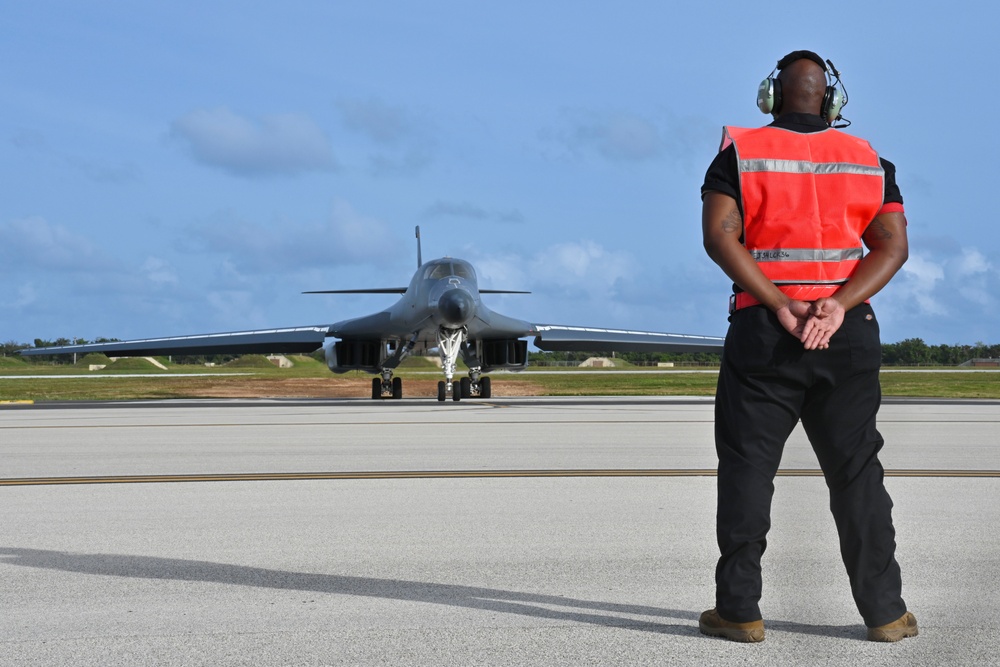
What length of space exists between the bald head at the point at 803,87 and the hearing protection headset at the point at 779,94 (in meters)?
0.02

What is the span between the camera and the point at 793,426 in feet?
12.5

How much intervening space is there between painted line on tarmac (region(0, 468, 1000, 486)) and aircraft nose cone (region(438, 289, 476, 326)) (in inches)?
616

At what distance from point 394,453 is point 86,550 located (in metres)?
5.25

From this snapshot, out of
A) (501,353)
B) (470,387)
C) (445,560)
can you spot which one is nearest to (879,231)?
(445,560)

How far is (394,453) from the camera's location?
Result: 10445 millimetres

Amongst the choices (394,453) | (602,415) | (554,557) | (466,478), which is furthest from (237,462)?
(602,415)

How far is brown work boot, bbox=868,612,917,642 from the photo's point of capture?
12.0 feet

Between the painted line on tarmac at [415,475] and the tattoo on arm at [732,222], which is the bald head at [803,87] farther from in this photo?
the painted line on tarmac at [415,475]

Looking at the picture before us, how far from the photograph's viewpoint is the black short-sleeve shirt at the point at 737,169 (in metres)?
3.95

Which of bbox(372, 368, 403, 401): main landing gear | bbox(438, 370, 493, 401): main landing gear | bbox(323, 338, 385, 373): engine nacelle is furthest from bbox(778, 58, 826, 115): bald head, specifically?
bbox(323, 338, 385, 373): engine nacelle

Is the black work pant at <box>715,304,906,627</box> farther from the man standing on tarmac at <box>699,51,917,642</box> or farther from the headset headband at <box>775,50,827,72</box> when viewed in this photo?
the headset headband at <box>775,50,827,72</box>

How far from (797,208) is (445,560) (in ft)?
7.62

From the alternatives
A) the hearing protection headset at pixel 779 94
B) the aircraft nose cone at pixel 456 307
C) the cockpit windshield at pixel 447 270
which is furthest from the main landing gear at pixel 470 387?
the hearing protection headset at pixel 779 94

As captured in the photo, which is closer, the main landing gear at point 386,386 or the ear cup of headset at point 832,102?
the ear cup of headset at point 832,102
